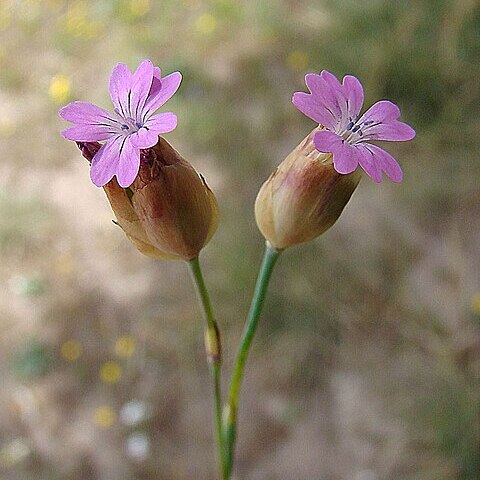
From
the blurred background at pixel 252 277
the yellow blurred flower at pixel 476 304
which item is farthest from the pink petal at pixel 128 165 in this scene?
the yellow blurred flower at pixel 476 304

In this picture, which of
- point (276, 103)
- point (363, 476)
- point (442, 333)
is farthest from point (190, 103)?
point (363, 476)

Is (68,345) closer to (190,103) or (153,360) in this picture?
(153,360)

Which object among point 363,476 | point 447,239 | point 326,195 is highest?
point 326,195

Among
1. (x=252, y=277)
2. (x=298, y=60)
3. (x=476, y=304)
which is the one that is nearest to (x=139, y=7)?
(x=298, y=60)

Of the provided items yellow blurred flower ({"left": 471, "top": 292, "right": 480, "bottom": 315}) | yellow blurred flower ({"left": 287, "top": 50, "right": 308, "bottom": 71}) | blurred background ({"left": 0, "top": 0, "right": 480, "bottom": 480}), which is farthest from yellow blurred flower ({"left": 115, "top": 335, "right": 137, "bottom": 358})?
yellow blurred flower ({"left": 287, "top": 50, "right": 308, "bottom": 71})

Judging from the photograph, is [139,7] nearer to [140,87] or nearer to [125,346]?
[125,346]

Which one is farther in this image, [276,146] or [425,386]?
[276,146]

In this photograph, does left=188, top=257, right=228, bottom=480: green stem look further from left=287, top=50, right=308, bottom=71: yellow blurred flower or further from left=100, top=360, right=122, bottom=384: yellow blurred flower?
left=287, top=50, right=308, bottom=71: yellow blurred flower
